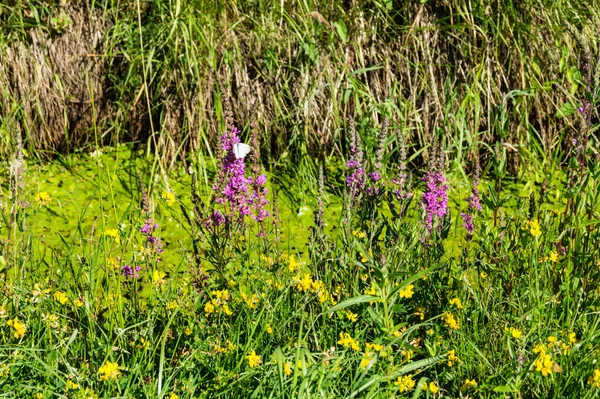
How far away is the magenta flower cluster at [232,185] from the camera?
246 cm

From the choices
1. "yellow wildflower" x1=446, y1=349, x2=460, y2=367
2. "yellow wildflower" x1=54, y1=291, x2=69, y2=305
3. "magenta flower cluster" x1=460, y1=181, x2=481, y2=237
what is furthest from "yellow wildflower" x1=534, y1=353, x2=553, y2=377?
"yellow wildflower" x1=54, y1=291, x2=69, y2=305

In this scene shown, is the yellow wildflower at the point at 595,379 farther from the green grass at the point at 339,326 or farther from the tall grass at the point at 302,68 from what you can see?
the tall grass at the point at 302,68

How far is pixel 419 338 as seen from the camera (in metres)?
2.49

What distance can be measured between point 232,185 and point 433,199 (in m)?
0.67

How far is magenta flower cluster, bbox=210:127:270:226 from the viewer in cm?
246

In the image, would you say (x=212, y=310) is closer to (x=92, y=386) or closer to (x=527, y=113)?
(x=92, y=386)

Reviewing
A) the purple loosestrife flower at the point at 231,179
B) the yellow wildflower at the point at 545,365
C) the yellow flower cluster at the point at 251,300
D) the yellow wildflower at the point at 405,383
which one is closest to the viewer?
the yellow wildflower at the point at 545,365

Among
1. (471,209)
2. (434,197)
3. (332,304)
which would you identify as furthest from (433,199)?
(332,304)

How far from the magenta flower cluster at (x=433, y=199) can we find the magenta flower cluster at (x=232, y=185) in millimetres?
544

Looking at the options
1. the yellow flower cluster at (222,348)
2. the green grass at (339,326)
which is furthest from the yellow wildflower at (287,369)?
the yellow flower cluster at (222,348)

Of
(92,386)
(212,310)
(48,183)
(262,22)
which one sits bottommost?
→ (48,183)

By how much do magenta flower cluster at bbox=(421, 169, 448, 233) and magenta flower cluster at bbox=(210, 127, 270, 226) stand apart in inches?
21.4

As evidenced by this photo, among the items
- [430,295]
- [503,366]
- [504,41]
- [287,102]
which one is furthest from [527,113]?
[503,366]

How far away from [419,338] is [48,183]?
8.27 ft
